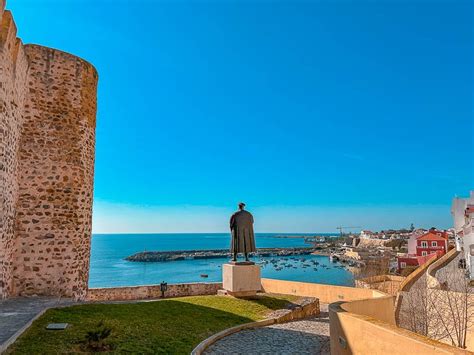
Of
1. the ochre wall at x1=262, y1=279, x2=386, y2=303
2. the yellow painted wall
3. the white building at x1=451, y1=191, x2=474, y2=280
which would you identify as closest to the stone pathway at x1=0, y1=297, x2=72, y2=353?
the yellow painted wall

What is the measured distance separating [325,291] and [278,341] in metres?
8.38

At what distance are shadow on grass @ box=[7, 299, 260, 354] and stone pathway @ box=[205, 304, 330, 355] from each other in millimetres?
519

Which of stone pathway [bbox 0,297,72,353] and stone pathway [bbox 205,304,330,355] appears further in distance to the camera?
stone pathway [bbox 205,304,330,355]

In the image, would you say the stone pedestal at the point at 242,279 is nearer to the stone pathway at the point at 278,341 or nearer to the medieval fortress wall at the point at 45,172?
the stone pathway at the point at 278,341

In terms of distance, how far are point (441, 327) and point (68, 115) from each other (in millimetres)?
15932

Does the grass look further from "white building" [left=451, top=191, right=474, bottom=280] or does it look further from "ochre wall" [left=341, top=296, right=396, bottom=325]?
"white building" [left=451, top=191, right=474, bottom=280]

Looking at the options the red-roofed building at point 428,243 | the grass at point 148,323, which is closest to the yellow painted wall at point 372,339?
the grass at point 148,323

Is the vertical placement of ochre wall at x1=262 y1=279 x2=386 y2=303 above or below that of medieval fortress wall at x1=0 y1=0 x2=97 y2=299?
below

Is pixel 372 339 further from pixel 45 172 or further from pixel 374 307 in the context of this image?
pixel 45 172

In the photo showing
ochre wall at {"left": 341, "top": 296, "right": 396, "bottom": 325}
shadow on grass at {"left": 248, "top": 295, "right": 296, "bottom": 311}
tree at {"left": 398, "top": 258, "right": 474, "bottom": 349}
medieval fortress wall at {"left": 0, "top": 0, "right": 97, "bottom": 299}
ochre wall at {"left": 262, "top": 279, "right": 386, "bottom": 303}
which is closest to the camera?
ochre wall at {"left": 341, "top": 296, "right": 396, "bottom": 325}

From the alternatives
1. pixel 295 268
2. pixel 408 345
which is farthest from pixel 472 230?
pixel 295 268

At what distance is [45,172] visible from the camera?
1150 cm

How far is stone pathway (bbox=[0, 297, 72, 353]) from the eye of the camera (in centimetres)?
660

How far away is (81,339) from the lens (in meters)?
6.80
